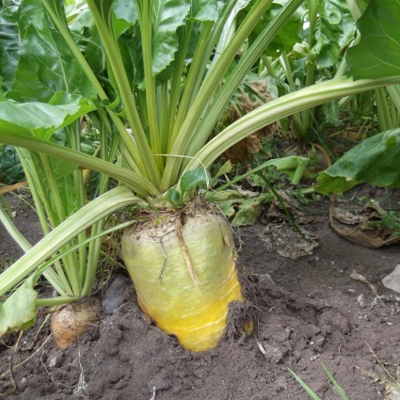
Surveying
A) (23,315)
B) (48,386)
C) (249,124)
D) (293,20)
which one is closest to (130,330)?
(48,386)

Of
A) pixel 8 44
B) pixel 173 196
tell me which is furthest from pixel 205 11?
pixel 8 44

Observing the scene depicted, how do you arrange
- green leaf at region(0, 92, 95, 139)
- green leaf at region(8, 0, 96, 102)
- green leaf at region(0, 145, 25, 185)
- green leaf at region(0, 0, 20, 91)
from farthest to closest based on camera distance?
green leaf at region(0, 145, 25, 185)
green leaf at region(0, 0, 20, 91)
green leaf at region(8, 0, 96, 102)
green leaf at region(0, 92, 95, 139)

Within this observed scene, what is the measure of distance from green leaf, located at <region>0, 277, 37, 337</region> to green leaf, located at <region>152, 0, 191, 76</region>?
49 centimetres

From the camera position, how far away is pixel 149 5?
0.92 metres

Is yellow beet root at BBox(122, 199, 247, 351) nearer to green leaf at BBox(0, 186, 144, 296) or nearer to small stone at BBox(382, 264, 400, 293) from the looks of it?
green leaf at BBox(0, 186, 144, 296)

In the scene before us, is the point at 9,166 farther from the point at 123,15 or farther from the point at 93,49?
the point at 123,15

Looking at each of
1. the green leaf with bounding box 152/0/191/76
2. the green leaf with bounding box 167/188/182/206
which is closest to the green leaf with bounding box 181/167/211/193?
the green leaf with bounding box 167/188/182/206

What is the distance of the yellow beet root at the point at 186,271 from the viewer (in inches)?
39.9

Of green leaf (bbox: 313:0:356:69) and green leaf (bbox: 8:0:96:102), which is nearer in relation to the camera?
green leaf (bbox: 8:0:96:102)

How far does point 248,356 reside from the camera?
101 centimetres

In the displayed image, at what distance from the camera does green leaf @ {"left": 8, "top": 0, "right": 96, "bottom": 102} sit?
1042 mm

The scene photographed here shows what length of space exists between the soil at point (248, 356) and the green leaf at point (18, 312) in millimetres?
258

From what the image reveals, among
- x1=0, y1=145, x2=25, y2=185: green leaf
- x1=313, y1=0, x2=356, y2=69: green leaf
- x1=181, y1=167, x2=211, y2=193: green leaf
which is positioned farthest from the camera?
x1=313, y1=0, x2=356, y2=69: green leaf

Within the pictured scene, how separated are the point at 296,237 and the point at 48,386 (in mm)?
852
